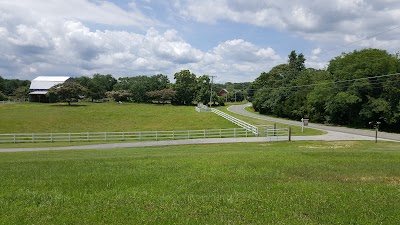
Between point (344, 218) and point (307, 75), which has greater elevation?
point (307, 75)

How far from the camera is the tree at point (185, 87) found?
4870 inches

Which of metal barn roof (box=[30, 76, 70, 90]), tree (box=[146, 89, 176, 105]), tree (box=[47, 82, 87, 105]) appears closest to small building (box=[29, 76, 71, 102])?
metal barn roof (box=[30, 76, 70, 90])

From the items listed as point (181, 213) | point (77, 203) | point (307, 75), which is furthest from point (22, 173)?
point (307, 75)

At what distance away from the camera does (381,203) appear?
6.82 m

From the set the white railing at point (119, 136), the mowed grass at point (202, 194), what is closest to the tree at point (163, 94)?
the white railing at point (119, 136)

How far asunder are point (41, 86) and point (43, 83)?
251 centimetres

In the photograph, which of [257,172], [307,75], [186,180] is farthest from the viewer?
[307,75]

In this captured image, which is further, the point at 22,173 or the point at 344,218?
the point at 22,173

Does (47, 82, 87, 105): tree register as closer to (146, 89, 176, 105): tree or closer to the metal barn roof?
the metal barn roof

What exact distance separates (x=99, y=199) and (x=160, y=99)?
114m

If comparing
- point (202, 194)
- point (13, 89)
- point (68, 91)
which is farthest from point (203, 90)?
point (202, 194)

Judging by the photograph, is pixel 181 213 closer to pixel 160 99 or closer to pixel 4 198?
pixel 4 198

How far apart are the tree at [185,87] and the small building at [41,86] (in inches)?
1565

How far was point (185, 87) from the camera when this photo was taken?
409ft
